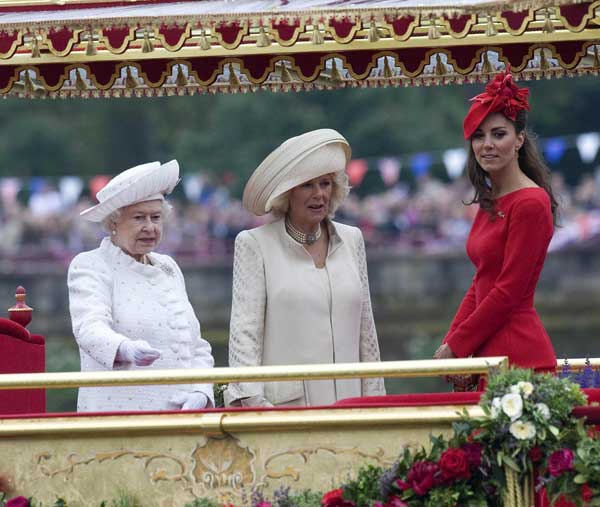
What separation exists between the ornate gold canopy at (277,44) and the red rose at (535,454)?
5.73ft

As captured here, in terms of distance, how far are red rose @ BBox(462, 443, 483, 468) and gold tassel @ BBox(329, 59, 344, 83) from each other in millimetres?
2187

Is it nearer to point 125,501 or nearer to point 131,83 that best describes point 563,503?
point 125,501

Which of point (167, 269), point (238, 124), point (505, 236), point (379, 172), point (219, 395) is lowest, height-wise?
point (219, 395)

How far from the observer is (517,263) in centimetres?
732

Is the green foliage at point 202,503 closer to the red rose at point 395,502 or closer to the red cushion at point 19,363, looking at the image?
the red rose at point 395,502

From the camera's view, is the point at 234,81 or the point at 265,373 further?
the point at 234,81

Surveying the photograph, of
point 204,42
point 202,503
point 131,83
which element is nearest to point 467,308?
point 202,503

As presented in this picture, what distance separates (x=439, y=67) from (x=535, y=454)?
7.57 feet

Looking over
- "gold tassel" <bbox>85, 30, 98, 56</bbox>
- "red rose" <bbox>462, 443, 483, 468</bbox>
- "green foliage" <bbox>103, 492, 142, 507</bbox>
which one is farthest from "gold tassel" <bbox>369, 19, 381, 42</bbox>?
"green foliage" <bbox>103, 492, 142, 507</bbox>

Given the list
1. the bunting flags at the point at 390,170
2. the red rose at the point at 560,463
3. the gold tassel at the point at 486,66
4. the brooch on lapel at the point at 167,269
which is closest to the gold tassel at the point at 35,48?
the brooch on lapel at the point at 167,269

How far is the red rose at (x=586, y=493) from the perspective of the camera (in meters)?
6.70

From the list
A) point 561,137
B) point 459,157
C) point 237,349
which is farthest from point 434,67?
point 561,137

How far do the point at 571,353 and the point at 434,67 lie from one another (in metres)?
22.0

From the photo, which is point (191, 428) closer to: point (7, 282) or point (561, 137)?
point (7, 282)
